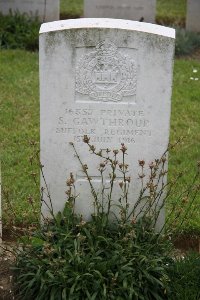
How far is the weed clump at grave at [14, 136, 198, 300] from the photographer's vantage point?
3986 millimetres

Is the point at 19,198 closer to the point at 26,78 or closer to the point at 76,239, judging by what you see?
the point at 76,239

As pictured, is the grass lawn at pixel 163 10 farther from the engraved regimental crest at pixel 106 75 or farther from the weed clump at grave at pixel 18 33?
the engraved regimental crest at pixel 106 75

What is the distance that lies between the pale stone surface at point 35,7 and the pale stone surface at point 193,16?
2.18 meters

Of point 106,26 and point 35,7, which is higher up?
point 35,7

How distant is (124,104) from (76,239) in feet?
3.01

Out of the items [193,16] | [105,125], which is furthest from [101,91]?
[193,16]

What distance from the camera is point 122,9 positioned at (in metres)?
11.1

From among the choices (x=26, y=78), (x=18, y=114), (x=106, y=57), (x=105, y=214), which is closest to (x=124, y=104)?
(x=106, y=57)

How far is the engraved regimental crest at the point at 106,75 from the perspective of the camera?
430cm

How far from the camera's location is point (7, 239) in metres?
5.03

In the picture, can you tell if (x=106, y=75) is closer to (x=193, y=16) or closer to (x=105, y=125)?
(x=105, y=125)

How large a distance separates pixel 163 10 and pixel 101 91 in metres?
9.27

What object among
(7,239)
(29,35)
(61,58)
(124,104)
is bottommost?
(7,239)

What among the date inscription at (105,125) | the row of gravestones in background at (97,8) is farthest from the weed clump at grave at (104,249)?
the row of gravestones in background at (97,8)
